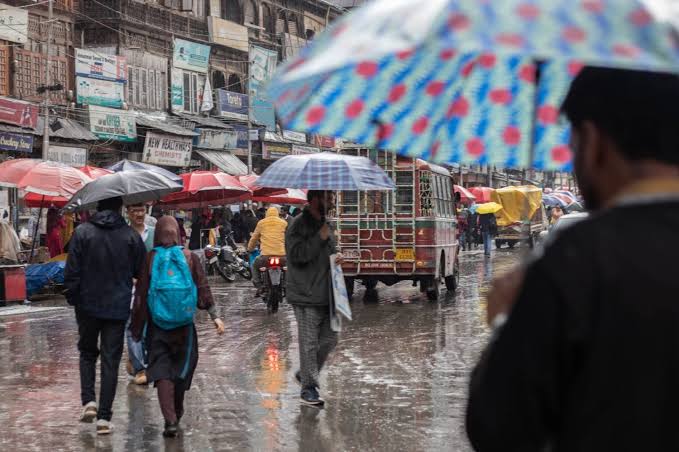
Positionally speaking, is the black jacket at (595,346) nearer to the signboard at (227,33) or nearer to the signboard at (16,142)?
the signboard at (16,142)

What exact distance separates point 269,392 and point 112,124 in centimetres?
2510

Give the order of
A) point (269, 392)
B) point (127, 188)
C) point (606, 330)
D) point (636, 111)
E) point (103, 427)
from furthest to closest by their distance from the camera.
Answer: point (269, 392)
point (127, 188)
point (103, 427)
point (636, 111)
point (606, 330)

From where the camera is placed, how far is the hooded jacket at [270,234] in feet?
55.2

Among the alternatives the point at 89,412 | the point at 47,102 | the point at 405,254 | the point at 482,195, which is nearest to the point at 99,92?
the point at 47,102

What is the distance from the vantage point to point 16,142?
1123 inches

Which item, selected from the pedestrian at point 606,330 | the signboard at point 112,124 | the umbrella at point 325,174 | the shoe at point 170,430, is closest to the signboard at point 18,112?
the signboard at point 112,124

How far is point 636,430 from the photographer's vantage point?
1831 mm

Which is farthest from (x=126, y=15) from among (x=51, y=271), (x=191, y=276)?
(x=191, y=276)

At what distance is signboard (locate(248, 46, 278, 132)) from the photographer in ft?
141

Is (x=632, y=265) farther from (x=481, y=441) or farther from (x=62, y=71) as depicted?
(x=62, y=71)

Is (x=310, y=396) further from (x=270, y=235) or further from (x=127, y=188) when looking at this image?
(x=270, y=235)

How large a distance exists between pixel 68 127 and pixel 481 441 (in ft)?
98.7

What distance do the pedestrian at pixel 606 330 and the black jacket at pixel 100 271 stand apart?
5798 millimetres

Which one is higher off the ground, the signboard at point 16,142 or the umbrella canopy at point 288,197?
the signboard at point 16,142
